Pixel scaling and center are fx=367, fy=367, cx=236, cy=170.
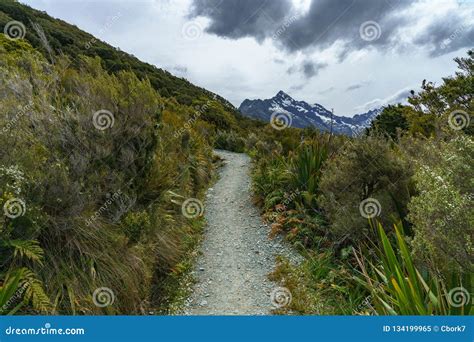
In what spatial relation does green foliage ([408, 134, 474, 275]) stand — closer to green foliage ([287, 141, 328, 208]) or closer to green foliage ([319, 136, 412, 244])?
green foliage ([319, 136, 412, 244])

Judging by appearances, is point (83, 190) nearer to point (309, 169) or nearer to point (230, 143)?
point (309, 169)

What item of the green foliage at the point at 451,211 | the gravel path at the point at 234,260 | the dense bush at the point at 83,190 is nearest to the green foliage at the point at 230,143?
the gravel path at the point at 234,260

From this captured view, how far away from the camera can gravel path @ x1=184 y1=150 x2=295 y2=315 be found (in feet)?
16.3

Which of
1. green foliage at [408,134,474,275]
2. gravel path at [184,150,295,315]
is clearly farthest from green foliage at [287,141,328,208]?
green foliage at [408,134,474,275]

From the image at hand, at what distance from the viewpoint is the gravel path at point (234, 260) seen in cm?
498

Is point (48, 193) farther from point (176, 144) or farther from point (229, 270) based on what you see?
point (176, 144)

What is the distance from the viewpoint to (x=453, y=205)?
2.81 m

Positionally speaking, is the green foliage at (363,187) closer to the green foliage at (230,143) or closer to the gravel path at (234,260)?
the gravel path at (234,260)

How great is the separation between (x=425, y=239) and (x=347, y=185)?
10.5 ft

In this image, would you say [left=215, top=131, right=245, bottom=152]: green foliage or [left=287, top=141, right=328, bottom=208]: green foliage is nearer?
[left=287, top=141, right=328, bottom=208]: green foliage

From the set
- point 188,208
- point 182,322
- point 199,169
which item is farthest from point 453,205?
point 199,169

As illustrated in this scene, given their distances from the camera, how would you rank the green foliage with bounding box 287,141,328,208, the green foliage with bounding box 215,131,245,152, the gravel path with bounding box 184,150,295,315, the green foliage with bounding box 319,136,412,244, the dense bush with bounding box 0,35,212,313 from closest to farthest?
the dense bush with bounding box 0,35,212,313 < the gravel path with bounding box 184,150,295,315 < the green foliage with bounding box 319,136,412,244 < the green foliage with bounding box 287,141,328,208 < the green foliage with bounding box 215,131,245,152

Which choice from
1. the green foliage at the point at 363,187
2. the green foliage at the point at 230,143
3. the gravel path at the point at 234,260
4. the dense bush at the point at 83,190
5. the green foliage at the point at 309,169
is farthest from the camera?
the green foliage at the point at 230,143

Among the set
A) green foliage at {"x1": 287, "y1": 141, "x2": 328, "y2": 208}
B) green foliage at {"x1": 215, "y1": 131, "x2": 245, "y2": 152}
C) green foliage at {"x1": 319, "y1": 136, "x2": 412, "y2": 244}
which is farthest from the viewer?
green foliage at {"x1": 215, "y1": 131, "x2": 245, "y2": 152}
